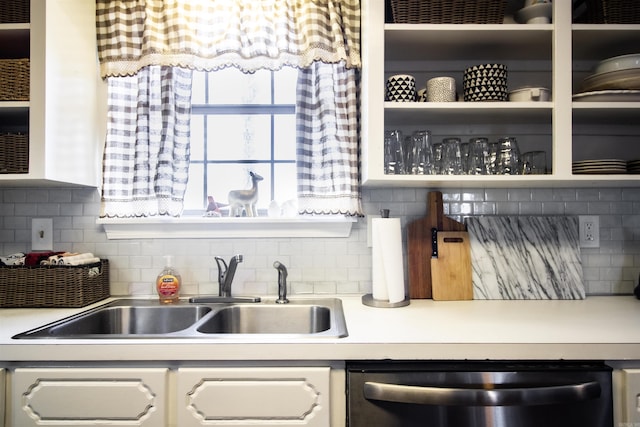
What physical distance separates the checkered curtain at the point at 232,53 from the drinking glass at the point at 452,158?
1.24 ft

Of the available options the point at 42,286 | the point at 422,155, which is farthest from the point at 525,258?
the point at 42,286

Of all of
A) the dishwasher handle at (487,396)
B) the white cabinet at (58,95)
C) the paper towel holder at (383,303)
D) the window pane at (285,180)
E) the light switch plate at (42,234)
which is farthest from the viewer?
the window pane at (285,180)

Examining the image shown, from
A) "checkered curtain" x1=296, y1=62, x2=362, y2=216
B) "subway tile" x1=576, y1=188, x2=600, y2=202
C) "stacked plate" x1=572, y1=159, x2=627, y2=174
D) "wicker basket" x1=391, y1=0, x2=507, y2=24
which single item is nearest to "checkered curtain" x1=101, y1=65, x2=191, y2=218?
"checkered curtain" x1=296, y1=62, x2=362, y2=216

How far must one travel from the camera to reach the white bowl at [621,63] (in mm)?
1445

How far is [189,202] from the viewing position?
195 cm

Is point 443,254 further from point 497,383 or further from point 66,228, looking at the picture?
point 66,228

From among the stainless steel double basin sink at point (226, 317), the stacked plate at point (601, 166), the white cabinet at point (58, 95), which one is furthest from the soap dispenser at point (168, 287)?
the stacked plate at point (601, 166)

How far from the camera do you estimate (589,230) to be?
177 cm

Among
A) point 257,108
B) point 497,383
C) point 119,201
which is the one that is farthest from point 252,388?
point 257,108

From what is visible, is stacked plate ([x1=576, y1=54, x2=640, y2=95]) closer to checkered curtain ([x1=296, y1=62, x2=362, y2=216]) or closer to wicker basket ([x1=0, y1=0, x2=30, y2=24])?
checkered curtain ([x1=296, y1=62, x2=362, y2=216])

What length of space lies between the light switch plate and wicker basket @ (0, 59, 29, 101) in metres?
0.56

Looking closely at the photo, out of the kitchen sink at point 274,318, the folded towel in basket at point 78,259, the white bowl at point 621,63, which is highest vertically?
the white bowl at point 621,63

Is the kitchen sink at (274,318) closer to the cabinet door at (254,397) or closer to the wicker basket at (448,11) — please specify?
the cabinet door at (254,397)

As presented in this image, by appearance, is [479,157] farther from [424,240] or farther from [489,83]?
[424,240]
